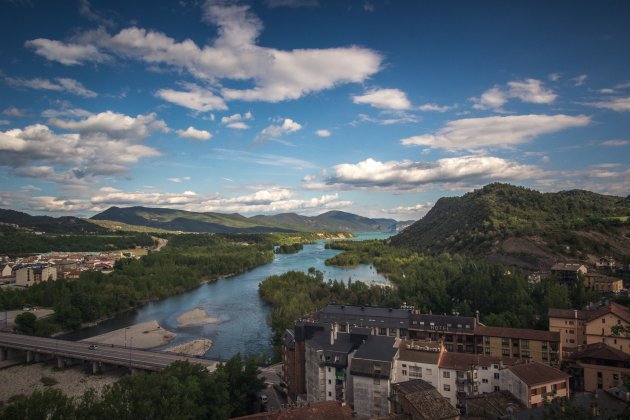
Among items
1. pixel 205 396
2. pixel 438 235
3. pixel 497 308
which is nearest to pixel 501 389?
pixel 205 396

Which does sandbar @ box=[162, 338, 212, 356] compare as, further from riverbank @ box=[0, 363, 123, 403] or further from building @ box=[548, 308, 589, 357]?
building @ box=[548, 308, 589, 357]

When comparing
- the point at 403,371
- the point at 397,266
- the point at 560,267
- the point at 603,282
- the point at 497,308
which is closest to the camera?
the point at 403,371

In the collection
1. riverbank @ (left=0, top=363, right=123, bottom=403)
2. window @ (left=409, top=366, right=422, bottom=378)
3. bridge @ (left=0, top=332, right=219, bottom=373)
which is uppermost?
window @ (left=409, top=366, right=422, bottom=378)

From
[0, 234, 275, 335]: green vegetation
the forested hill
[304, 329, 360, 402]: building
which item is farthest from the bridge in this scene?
the forested hill

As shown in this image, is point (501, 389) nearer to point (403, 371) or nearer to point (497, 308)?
point (403, 371)

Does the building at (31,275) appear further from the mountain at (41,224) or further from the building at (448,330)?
the mountain at (41,224)

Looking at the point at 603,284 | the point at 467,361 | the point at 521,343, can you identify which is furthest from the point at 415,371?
the point at 603,284
